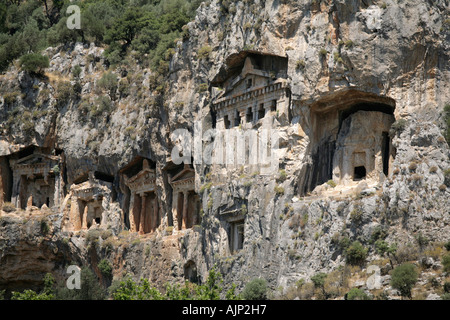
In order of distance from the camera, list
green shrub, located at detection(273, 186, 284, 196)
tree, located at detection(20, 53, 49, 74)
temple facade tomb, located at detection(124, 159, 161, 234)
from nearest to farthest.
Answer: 1. green shrub, located at detection(273, 186, 284, 196)
2. temple facade tomb, located at detection(124, 159, 161, 234)
3. tree, located at detection(20, 53, 49, 74)

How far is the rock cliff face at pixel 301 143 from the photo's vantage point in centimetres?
5103

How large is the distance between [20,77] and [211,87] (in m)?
22.0

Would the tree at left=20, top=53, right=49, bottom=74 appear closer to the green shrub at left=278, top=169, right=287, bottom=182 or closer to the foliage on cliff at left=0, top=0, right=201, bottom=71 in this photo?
the foliage on cliff at left=0, top=0, right=201, bottom=71

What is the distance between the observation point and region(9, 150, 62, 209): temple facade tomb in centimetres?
7612

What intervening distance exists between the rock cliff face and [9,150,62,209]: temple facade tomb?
19.8ft

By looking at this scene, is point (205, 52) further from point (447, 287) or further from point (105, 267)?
point (447, 287)

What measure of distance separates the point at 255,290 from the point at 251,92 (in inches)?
518

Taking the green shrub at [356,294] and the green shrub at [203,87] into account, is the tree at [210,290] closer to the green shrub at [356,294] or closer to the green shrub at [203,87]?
the green shrub at [356,294]

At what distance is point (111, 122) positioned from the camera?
7194cm

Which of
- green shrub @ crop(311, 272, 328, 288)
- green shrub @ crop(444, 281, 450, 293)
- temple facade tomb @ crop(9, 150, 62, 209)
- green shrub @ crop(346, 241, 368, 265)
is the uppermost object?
temple facade tomb @ crop(9, 150, 62, 209)

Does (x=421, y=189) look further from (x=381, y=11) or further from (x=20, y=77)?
(x=20, y=77)

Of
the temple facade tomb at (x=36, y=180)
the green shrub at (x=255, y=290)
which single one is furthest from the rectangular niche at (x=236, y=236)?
the temple facade tomb at (x=36, y=180)

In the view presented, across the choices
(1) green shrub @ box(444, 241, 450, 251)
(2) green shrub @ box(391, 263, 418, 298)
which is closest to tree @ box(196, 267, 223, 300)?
(2) green shrub @ box(391, 263, 418, 298)

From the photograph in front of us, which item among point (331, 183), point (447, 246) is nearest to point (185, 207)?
point (331, 183)
